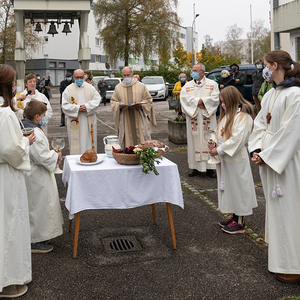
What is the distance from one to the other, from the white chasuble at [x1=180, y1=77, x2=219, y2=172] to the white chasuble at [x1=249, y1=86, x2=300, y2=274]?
13.0ft

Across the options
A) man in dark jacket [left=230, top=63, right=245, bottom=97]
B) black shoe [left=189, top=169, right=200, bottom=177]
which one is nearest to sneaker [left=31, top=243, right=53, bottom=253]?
black shoe [left=189, top=169, right=200, bottom=177]

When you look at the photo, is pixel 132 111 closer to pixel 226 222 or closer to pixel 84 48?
pixel 226 222

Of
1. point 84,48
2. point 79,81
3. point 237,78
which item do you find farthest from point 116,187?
point 84,48

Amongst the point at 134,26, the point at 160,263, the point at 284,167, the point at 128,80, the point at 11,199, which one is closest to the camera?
the point at 11,199

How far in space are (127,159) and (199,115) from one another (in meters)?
3.86

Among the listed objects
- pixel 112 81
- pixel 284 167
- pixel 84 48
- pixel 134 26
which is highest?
pixel 134 26

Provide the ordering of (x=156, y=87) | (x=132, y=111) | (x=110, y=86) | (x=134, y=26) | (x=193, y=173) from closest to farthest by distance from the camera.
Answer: (x=193, y=173) < (x=132, y=111) < (x=110, y=86) < (x=156, y=87) < (x=134, y=26)

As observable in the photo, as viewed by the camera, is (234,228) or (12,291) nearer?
(12,291)

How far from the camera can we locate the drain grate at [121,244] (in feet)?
15.2

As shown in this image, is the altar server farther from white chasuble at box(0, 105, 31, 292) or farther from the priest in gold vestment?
white chasuble at box(0, 105, 31, 292)

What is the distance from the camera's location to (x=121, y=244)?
4.77m

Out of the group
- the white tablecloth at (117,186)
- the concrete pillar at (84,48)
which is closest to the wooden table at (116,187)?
the white tablecloth at (117,186)

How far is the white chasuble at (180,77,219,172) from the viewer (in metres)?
7.85

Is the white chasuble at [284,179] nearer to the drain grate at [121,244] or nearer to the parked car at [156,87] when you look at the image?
the drain grate at [121,244]
